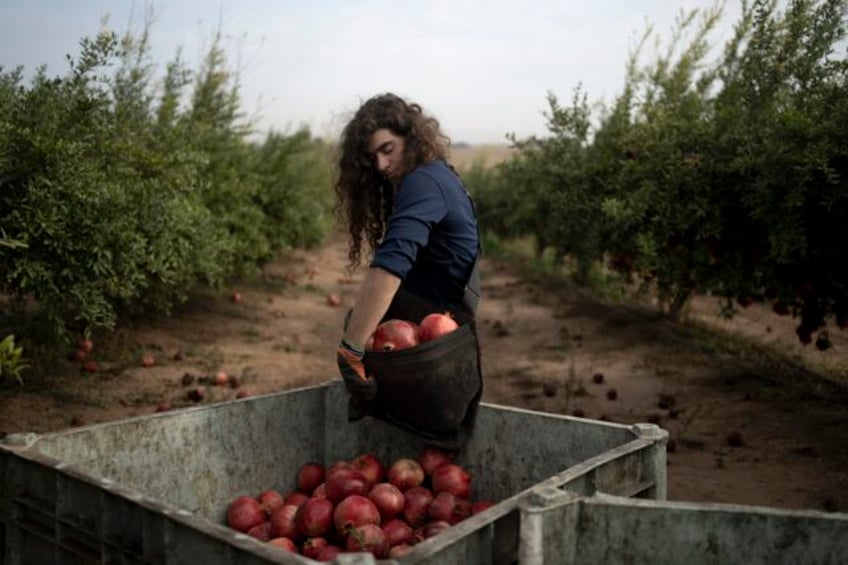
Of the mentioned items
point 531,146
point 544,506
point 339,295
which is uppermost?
point 531,146

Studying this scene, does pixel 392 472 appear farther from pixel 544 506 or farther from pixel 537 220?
pixel 537 220

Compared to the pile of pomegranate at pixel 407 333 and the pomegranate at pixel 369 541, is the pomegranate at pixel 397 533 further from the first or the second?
the pile of pomegranate at pixel 407 333

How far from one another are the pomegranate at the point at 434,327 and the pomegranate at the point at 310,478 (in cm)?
93

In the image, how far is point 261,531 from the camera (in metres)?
3.08

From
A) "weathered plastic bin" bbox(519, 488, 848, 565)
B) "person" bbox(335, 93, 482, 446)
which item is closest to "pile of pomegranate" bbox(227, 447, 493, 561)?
"person" bbox(335, 93, 482, 446)

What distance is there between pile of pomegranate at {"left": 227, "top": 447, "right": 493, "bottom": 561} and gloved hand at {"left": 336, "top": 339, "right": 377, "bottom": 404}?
37 centimetres

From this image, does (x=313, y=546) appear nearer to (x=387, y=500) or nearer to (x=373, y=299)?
(x=387, y=500)

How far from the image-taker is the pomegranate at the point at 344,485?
300 cm

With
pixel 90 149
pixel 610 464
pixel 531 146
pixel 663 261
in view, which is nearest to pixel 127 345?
pixel 90 149

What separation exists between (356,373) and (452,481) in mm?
605

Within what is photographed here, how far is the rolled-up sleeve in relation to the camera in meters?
2.79

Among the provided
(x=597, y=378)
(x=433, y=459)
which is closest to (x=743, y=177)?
(x=597, y=378)

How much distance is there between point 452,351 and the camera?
2.88 metres

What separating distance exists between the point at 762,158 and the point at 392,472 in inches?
136
